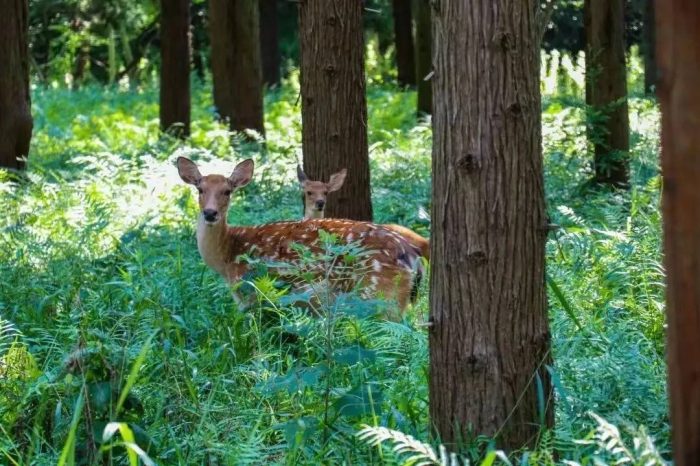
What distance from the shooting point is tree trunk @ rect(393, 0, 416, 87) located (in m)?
26.7

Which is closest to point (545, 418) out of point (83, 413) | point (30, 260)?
point (83, 413)

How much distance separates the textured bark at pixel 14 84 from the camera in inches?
508

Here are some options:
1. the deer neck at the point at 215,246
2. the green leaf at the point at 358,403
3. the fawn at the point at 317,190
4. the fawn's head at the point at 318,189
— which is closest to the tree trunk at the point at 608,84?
the fawn at the point at 317,190

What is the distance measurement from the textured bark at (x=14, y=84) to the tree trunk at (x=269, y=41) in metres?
14.4

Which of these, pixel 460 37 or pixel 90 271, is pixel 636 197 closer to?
pixel 90 271

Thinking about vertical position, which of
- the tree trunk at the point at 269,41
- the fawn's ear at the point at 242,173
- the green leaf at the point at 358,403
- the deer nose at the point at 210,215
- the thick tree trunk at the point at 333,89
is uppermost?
the tree trunk at the point at 269,41

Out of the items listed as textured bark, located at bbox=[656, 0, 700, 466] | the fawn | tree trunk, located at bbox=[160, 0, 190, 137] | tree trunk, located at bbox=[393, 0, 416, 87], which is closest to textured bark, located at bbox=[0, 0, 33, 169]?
tree trunk, located at bbox=[160, 0, 190, 137]

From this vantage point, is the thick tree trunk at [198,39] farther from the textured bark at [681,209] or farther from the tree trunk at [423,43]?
the textured bark at [681,209]

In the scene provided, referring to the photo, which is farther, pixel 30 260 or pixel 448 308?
pixel 30 260

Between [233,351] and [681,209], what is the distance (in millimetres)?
3416

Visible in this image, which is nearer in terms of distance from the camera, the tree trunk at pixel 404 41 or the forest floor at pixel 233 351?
the forest floor at pixel 233 351

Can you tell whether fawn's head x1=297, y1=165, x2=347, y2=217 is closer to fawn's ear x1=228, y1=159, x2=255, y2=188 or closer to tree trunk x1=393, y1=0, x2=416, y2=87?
fawn's ear x1=228, y1=159, x2=255, y2=188

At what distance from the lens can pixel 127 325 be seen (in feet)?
19.5

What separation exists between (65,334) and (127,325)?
654 mm
